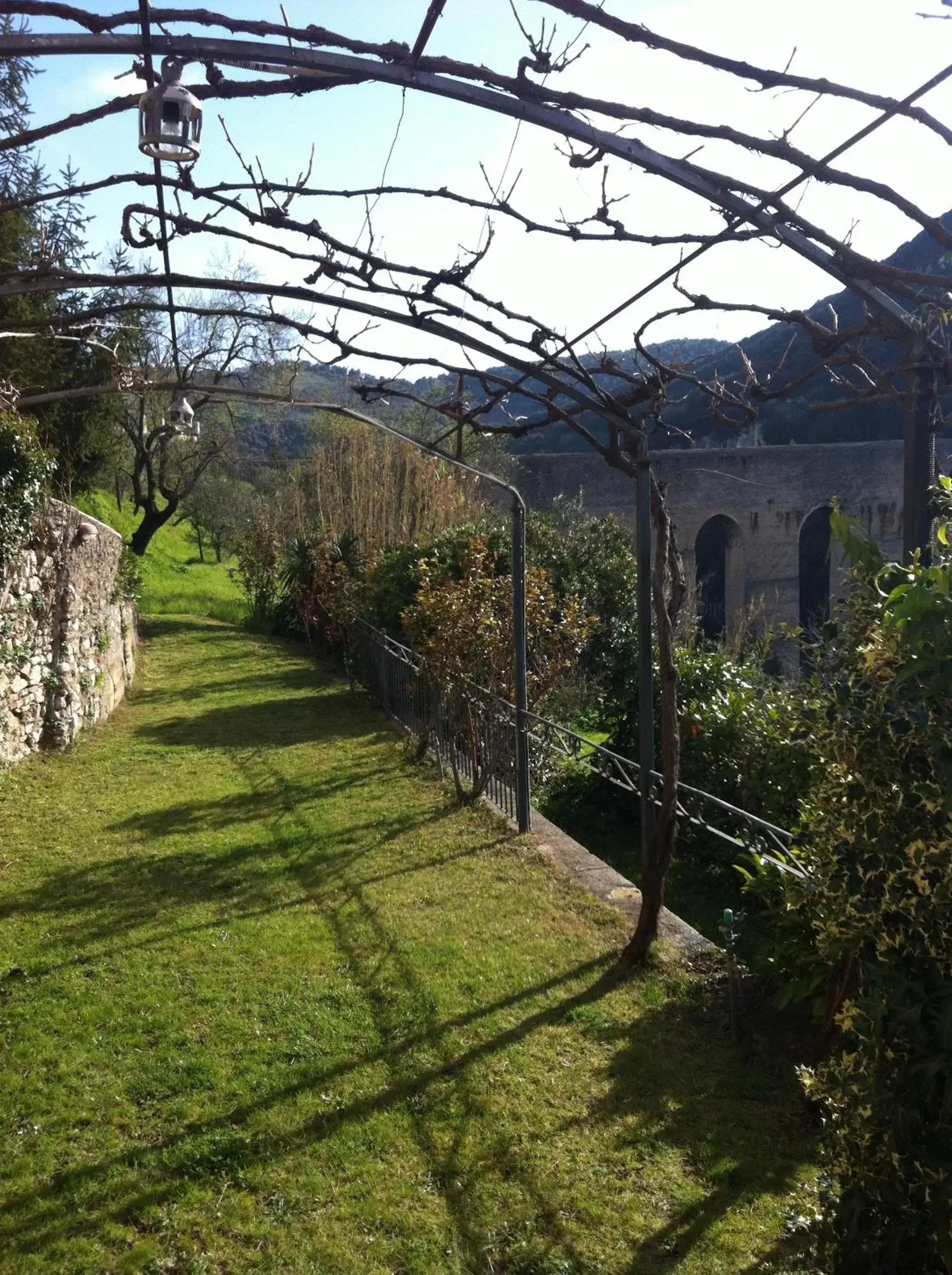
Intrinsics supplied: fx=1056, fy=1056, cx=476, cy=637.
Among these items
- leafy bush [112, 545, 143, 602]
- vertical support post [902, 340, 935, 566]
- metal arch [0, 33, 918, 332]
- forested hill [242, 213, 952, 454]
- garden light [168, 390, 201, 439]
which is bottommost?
leafy bush [112, 545, 143, 602]

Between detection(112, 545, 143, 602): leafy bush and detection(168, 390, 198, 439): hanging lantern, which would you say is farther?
detection(112, 545, 143, 602): leafy bush

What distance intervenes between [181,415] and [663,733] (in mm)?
4141

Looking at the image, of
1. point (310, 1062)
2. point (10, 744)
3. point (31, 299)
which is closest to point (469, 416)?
point (310, 1062)

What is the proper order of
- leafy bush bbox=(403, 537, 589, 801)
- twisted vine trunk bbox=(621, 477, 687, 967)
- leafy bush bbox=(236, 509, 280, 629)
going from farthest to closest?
leafy bush bbox=(236, 509, 280, 629) → leafy bush bbox=(403, 537, 589, 801) → twisted vine trunk bbox=(621, 477, 687, 967)

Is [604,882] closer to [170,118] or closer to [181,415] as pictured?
[170,118]

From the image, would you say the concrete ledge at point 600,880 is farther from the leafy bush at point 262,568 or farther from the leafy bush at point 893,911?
the leafy bush at point 262,568

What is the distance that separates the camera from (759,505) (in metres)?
22.8

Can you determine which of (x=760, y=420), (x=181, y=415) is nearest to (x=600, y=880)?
(x=181, y=415)

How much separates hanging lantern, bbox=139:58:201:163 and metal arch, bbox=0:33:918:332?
0.13 meters

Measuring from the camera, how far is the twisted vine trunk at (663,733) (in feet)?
12.5

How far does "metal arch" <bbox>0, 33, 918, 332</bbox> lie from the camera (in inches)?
93.7

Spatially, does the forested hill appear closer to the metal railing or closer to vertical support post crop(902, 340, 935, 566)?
the metal railing

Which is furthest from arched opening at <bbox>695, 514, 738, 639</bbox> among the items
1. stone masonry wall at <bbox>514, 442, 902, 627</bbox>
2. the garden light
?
the garden light

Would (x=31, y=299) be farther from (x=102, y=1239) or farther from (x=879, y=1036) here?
(x=879, y=1036)
